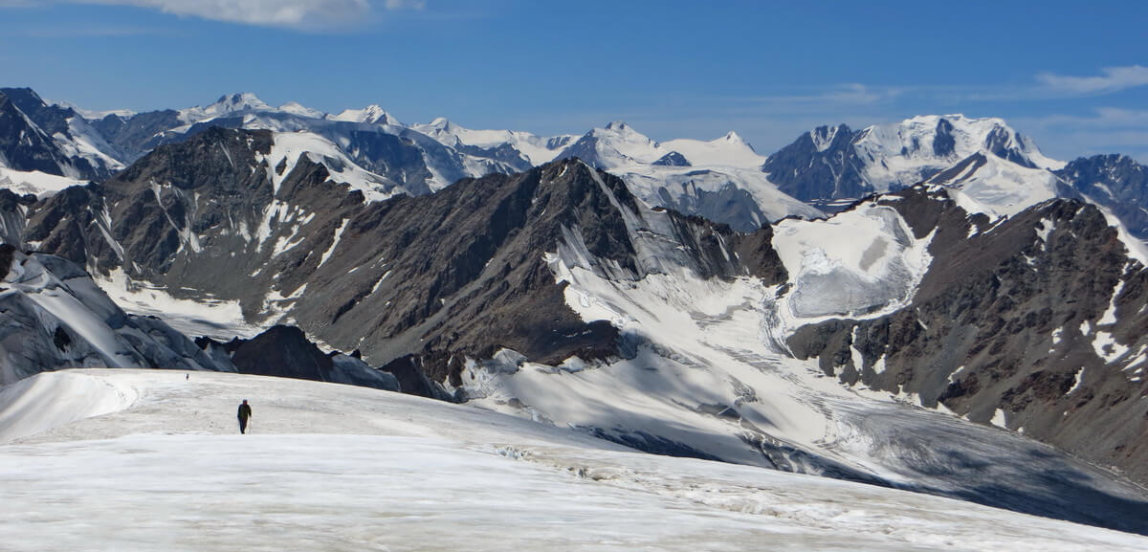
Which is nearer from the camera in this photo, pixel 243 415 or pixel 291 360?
pixel 243 415

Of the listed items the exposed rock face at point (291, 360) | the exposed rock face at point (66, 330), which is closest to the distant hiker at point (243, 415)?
the exposed rock face at point (66, 330)

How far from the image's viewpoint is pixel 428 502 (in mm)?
26297

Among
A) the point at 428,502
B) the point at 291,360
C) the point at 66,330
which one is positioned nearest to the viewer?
the point at 428,502

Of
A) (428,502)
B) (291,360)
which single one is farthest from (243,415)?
(291,360)

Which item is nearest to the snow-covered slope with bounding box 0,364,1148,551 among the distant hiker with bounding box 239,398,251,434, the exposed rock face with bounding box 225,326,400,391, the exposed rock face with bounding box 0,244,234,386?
the distant hiker with bounding box 239,398,251,434

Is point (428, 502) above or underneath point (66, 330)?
underneath

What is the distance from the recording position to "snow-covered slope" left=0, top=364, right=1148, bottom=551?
70.3ft

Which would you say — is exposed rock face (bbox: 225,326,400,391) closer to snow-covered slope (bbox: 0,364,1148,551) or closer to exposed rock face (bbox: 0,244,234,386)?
exposed rock face (bbox: 0,244,234,386)

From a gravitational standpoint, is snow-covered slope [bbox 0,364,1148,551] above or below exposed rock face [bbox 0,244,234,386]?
below

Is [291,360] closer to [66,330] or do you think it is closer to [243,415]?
[66,330]

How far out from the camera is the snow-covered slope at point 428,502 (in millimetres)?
21438

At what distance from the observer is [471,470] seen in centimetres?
3362

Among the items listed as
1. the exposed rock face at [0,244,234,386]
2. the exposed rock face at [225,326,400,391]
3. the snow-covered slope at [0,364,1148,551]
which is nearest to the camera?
the snow-covered slope at [0,364,1148,551]

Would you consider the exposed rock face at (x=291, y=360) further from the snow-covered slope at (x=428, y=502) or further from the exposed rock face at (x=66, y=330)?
the snow-covered slope at (x=428, y=502)
